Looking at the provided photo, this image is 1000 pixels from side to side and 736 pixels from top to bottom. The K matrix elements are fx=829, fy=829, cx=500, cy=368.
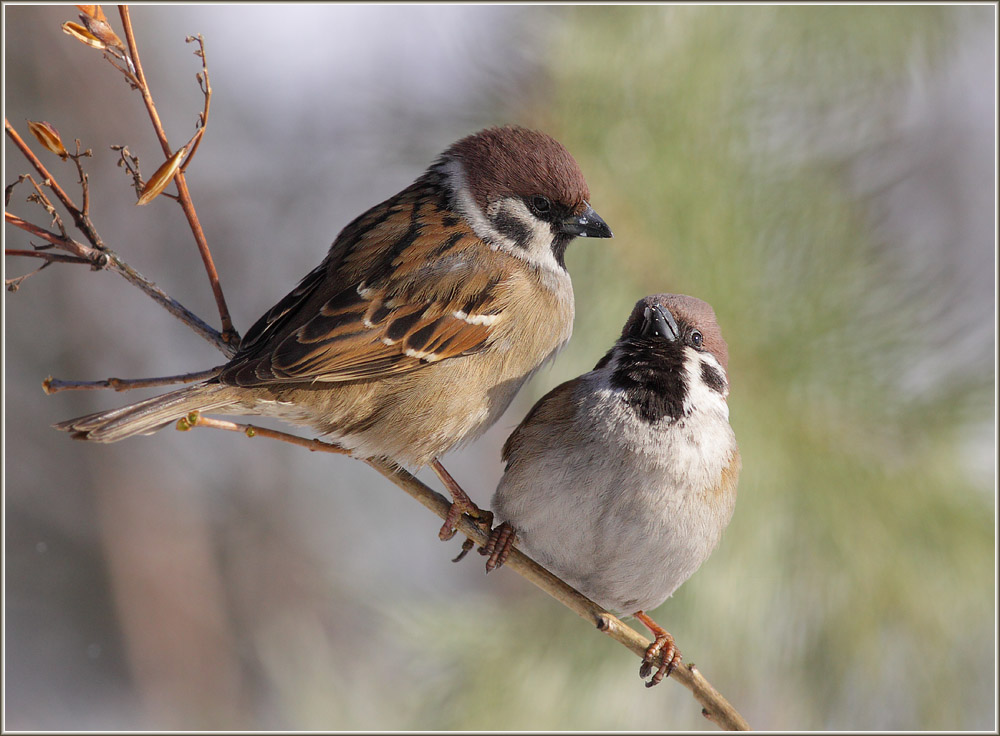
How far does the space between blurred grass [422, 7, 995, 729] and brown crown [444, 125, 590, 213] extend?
1.30 feet

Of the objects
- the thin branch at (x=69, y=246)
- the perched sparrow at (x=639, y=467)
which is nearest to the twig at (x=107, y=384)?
the thin branch at (x=69, y=246)

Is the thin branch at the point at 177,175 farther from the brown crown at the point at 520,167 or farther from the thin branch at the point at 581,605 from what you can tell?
the brown crown at the point at 520,167

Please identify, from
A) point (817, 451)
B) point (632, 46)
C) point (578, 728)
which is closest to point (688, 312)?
point (817, 451)

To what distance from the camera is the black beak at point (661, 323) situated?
5.18 ft

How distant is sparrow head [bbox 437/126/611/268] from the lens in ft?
5.51

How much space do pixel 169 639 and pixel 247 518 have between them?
0.67m

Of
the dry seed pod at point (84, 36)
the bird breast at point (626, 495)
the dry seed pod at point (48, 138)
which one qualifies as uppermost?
the dry seed pod at point (84, 36)

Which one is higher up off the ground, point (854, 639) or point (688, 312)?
point (688, 312)

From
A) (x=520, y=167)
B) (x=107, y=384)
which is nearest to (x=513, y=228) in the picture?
(x=520, y=167)

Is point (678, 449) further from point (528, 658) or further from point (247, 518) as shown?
point (247, 518)

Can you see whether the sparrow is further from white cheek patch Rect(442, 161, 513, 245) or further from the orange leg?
the orange leg

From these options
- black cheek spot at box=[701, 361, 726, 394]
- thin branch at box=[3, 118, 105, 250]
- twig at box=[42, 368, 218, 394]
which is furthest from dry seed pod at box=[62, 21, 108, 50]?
black cheek spot at box=[701, 361, 726, 394]

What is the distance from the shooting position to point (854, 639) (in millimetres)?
2035

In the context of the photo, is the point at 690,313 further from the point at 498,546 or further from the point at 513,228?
the point at 498,546
